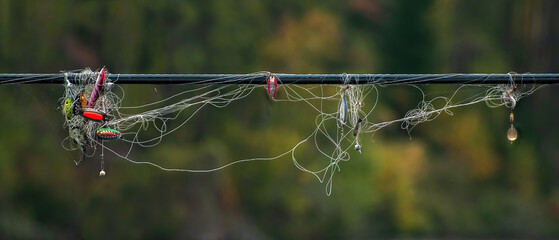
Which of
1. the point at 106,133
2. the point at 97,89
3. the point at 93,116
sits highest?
the point at 97,89

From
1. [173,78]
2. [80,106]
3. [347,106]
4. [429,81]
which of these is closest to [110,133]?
[80,106]

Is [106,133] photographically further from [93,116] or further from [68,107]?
[68,107]

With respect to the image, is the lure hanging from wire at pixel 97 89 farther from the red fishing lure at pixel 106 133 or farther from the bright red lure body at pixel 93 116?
the red fishing lure at pixel 106 133

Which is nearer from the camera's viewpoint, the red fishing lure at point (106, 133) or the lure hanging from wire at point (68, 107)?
the lure hanging from wire at point (68, 107)

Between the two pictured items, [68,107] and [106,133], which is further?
[106,133]

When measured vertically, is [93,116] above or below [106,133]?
above

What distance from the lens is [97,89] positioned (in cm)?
494

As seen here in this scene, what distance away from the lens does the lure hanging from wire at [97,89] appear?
489 centimetres

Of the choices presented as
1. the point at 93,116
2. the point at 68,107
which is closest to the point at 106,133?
the point at 93,116

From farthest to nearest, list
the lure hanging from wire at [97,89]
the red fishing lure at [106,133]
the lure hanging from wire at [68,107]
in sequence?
the red fishing lure at [106,133], the lure hanging from wire at [68,107], the lure hanging from wire at [97,89]

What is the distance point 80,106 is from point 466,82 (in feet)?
10.8

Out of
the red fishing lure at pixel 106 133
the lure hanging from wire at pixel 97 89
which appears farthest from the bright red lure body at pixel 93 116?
the red fishing lure at pixel 106 133

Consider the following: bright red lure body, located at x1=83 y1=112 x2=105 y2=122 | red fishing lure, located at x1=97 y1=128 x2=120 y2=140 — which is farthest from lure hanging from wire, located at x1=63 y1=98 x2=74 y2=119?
red fishing lure, located at x1=97 y1=128 x2=120 y2=140

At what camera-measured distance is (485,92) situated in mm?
5578
